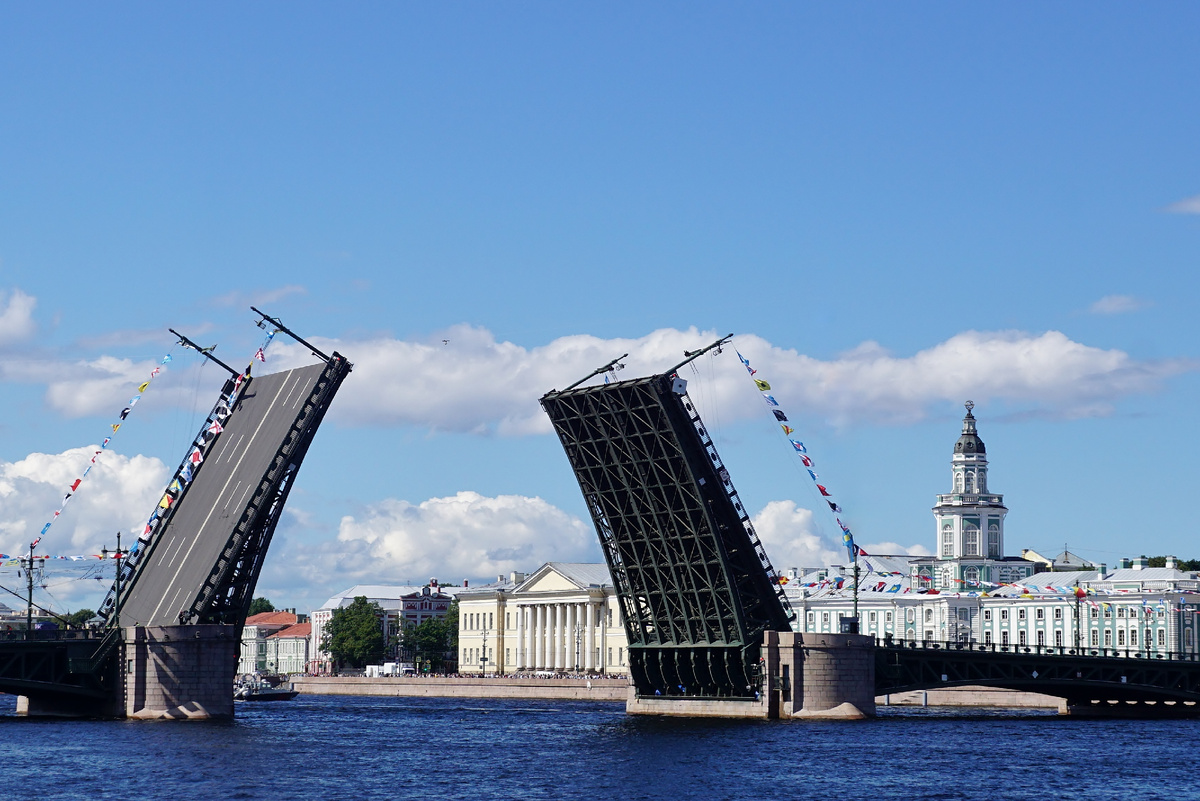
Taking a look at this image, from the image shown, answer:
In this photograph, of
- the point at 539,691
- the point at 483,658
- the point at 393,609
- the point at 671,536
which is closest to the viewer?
the point at 671,536

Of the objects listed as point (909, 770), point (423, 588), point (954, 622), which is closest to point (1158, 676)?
point (909, 770)

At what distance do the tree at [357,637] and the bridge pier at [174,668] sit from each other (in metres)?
77.5

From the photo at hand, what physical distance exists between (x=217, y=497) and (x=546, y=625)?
230 ft

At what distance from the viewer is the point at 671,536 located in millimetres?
54469

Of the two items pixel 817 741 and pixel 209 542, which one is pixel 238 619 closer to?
pixel 209 542

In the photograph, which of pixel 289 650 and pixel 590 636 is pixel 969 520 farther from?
pixel 289 650

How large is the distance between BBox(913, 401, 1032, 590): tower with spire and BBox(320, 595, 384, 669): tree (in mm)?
35546

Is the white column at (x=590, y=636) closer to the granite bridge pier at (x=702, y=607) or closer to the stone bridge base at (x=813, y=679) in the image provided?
the granite bridge pier at (x=702, y=607)

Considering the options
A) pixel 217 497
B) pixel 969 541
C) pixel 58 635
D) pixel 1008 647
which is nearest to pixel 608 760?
pixel 217 497

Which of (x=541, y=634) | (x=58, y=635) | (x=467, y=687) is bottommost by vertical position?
(x=467, y=687)

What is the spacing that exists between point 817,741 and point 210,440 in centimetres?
1873

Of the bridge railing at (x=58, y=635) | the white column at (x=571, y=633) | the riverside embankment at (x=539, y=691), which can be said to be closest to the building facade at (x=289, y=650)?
the white column at (x=571, y=633)

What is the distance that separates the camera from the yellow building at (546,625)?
11738 centimetres

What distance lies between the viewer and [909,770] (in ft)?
144
